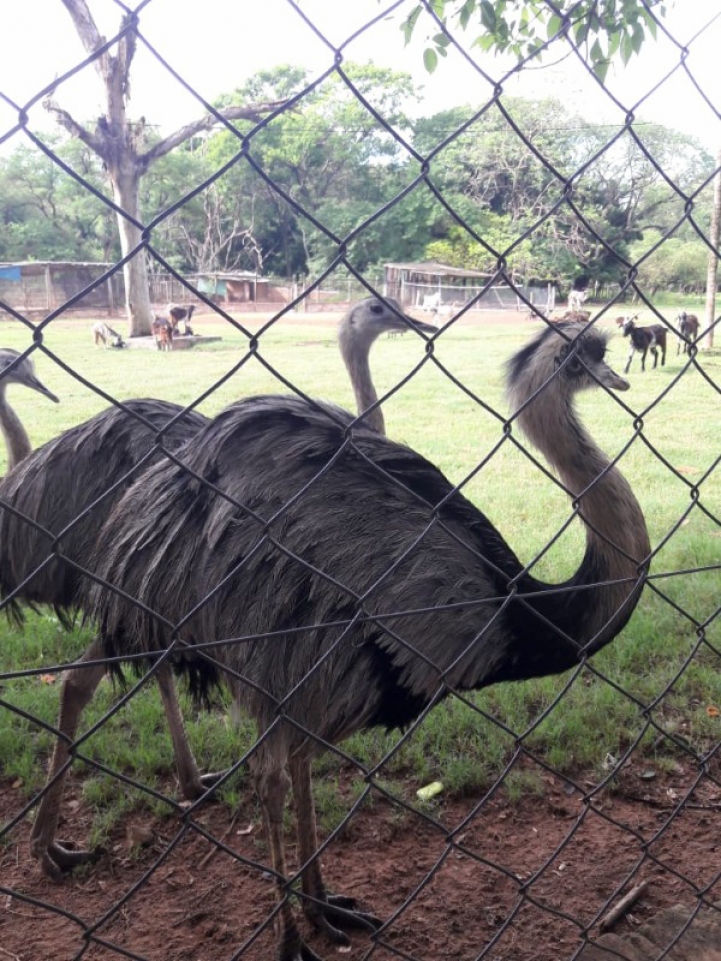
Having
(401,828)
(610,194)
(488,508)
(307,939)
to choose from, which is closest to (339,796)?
(401,828)

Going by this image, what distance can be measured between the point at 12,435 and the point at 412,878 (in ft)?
6.94

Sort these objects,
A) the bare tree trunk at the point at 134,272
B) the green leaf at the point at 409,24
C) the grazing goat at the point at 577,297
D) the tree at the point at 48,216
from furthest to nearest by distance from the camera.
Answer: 1. the grazing goat at the point at 577,297
2. the tree at the point at 48,216
3. the bare tree trunk at the point at 134,272
4. the green leaf at the point at 409,24

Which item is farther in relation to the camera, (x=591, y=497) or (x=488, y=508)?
(x=488, y=508)

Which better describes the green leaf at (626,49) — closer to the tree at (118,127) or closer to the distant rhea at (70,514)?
the tree at (118,127)

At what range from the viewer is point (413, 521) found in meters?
1.91

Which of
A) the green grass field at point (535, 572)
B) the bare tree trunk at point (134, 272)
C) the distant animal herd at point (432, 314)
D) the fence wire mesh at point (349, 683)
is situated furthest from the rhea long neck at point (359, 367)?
the distant animal herd at point (432, 314)

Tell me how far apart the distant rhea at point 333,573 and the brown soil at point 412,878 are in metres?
0.28

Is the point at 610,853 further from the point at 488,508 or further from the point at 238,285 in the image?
the point at 238,285

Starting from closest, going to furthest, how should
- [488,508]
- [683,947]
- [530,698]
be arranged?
[683,947], [530,698], [488,508]

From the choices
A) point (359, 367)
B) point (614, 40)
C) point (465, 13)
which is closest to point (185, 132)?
point (359, 367)

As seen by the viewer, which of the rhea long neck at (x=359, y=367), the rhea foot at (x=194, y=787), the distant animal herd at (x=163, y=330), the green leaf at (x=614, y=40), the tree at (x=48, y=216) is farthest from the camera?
the distant animal herd at (x=163, y=330)

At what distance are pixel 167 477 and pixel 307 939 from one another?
4.20ft

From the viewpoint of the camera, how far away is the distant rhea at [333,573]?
183 cm

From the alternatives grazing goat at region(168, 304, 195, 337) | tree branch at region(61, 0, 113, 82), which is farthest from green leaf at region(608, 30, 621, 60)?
grazing goat at region(168, 304, 195, 337)
